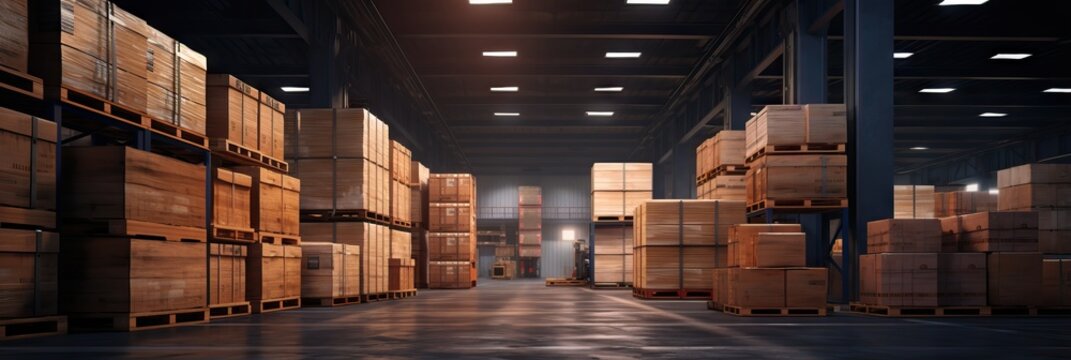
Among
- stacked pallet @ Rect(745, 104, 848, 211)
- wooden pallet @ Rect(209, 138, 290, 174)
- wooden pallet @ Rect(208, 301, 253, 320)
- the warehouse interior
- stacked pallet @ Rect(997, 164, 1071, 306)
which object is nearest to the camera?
the warehouse interior

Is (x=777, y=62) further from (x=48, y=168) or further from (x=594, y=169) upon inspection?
(x=48, y=168)

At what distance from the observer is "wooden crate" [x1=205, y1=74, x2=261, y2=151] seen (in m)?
9.49

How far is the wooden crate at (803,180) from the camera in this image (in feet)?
38.7

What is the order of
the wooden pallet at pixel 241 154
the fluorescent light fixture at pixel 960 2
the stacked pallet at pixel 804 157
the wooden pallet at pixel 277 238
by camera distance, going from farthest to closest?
the fluorescent light fixture at pixel 960 2
the stacked pallet at pixel 804 157
the wooden pallet at pixel 277 238
the wooden pallet at pixel 241 154

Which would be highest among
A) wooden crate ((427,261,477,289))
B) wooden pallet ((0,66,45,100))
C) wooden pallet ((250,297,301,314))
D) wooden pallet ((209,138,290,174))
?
wooden pallet ((0,66,45,100))

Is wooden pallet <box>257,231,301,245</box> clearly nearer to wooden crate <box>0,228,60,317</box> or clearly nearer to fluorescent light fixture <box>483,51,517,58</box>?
wooden crate <box>0,228,60,317</box>

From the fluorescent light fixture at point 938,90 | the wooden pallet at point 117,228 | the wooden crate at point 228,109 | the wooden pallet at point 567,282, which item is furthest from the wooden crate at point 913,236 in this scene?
the wooden pallet at point 567,282

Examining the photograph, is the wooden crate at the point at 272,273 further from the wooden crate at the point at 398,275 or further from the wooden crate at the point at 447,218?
the wooden crate at the point at 447,218

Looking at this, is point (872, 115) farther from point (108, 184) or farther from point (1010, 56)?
point (1010, 56)

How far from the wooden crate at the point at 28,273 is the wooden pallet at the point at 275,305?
11.2ft

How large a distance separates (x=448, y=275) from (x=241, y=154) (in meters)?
13.3

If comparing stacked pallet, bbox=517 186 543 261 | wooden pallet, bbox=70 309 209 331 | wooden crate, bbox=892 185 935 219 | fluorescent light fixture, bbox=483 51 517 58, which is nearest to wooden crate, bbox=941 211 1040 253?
wooden pallet, bbox=70 309 209 331

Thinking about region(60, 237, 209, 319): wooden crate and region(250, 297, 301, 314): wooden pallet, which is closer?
region(60, 237, 209, 319): wooden crate

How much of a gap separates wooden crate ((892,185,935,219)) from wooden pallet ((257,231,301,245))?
12.7 metres
